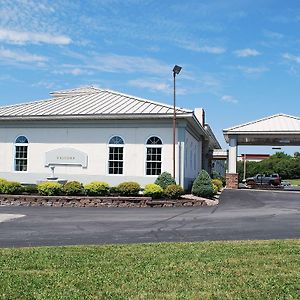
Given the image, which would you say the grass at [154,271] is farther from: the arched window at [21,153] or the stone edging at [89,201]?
the arched window at [21,153]

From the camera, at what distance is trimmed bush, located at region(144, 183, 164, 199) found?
66.5ft

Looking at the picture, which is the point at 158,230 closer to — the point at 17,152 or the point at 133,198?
the point at 133,198

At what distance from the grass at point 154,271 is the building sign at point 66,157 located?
54.2 ft

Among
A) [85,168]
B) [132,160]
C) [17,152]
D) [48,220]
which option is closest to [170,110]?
[132,160]

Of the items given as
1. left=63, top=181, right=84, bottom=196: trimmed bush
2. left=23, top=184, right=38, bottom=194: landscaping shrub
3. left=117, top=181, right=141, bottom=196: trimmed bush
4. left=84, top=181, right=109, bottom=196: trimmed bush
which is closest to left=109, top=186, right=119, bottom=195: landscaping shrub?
left=117, top=181, right=141, bottom=196: trimmed bush

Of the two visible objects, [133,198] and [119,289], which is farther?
[133,198]

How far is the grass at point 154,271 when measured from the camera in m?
5.61

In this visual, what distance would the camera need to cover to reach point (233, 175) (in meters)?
36.0

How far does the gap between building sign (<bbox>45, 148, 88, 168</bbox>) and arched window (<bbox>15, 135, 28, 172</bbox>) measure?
153 centimetres

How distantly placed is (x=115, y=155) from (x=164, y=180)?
4055 millimetres

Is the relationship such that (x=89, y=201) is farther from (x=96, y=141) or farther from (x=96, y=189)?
(x=96, y=141)

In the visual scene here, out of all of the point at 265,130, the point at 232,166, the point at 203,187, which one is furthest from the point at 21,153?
the point at 265,130

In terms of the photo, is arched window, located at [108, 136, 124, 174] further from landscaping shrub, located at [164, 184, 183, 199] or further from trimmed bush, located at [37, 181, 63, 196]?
landscaping shrub, located at [164, 184, 183, 199]

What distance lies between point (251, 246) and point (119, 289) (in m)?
3.98
